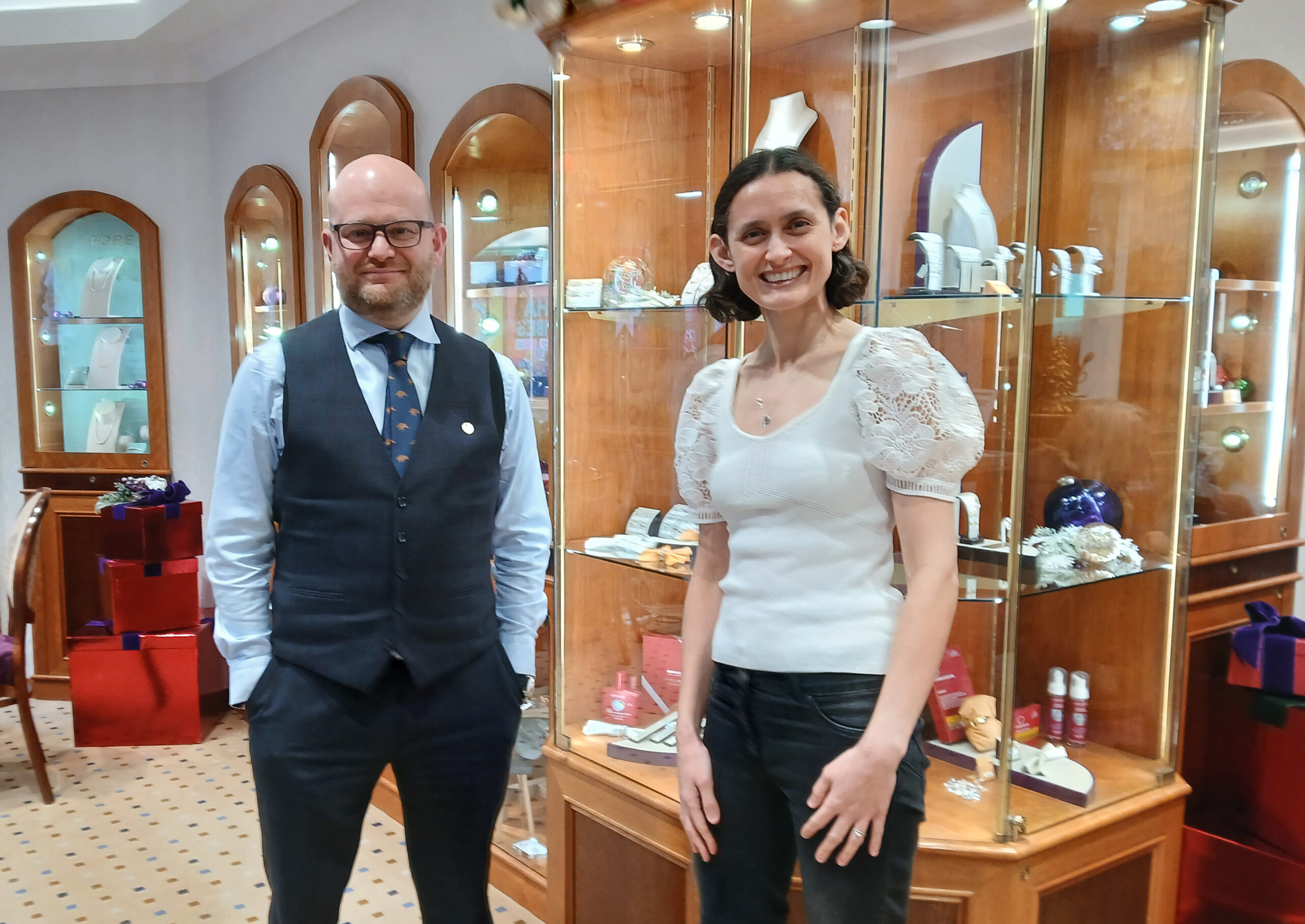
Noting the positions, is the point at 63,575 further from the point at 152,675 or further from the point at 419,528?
the point at 419,528

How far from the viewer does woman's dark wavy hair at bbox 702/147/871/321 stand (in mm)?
1331

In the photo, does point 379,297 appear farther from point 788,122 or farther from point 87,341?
point 87,341

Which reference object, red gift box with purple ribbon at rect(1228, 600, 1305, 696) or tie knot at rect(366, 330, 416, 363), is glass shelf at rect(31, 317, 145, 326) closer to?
tie knot at rect(366, 330, 416, 363)

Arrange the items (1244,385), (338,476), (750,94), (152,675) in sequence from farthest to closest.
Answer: (152,675) → (1244,385) → (750,94) → (338,476)

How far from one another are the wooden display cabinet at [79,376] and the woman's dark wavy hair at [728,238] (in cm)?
372

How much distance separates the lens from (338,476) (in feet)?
5.32

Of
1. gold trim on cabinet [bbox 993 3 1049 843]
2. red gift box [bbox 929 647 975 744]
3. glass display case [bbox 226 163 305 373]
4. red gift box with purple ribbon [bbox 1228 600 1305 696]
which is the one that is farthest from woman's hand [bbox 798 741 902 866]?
glass display case [bbox 226 163 305 373]

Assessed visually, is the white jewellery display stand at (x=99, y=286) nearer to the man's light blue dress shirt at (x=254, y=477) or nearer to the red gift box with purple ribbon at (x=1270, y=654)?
the man's light blue dress shirt at (x=254, y=477)

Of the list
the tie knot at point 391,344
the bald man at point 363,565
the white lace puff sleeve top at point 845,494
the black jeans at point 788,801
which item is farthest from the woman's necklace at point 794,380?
the tie knot at point 391,344

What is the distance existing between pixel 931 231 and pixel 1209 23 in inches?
25.1

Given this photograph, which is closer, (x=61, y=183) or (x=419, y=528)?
(x=419, y=528)

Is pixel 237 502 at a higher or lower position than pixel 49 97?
lower

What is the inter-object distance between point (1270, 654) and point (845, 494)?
1414mm

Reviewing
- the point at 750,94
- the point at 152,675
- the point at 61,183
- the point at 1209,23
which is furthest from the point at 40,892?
the point at 1209,23
